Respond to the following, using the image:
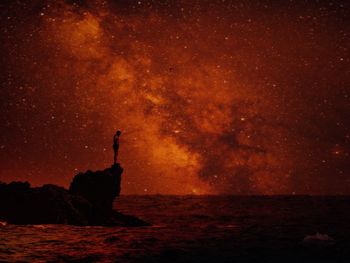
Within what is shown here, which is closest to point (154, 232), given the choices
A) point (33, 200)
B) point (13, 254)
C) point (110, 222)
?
point (110, 222)

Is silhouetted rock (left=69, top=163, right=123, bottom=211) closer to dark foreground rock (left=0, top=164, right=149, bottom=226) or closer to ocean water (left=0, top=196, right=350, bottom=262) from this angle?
dark foreground rock (left=0, top=164, right=149, bottom=226)

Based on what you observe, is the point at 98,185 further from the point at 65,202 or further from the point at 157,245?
the point at 157,245

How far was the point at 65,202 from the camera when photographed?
31.2 m

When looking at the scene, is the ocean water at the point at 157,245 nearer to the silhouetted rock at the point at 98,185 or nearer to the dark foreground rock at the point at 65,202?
the dark foreground rock at the point at 65,202

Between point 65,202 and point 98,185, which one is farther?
point 98,185

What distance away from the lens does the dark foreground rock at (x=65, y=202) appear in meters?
31.0

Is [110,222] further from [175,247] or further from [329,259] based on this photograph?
[329,259]

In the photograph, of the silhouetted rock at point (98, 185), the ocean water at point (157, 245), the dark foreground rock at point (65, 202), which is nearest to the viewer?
the ocean water at point (157, 245)

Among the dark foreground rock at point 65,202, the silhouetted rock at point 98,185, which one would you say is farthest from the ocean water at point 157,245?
the silhouetted rock at point 98,185

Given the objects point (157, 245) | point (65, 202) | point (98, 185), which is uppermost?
point (98, 185)

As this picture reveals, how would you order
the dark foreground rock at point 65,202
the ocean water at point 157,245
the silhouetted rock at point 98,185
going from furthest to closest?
the silhouetted rock at point 98,185, the dark foreground rock at point 65,202, the ocean water at point 157,245

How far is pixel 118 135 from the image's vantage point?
104ft

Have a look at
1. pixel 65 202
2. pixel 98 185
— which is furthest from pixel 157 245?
pixel 98 185

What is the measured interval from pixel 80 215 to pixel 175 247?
11.1 meters
